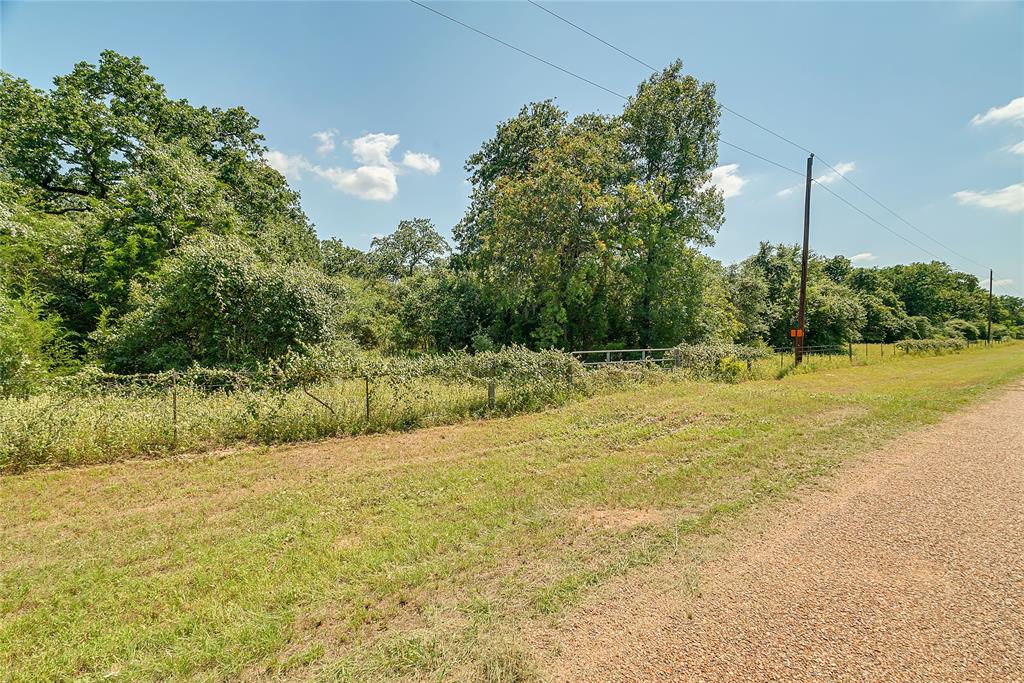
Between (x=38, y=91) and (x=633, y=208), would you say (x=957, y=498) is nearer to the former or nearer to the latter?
(x=633, y=208)

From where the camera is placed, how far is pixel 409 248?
45719 mm

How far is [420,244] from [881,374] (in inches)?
1625

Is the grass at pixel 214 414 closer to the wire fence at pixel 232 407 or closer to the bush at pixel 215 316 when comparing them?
the wire fence at pixel 232 407

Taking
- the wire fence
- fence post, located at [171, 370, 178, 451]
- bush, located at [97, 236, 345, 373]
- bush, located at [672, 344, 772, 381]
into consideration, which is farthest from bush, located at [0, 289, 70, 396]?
bush, located at [672, 344, 772, 381]

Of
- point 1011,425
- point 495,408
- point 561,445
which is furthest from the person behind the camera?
point 495,408

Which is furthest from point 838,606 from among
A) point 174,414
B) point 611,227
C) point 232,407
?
point 611,227

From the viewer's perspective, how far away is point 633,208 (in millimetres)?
17219

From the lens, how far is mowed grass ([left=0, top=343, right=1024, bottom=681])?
2.35 metres

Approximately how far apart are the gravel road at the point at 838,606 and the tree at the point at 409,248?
44.6 m

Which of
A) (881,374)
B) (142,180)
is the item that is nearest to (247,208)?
(142,180)

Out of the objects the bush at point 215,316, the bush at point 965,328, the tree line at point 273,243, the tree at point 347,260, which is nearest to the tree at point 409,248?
the tree at point 347,260

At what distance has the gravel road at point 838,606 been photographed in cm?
217

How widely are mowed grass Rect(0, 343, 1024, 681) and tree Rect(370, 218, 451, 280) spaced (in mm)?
40744

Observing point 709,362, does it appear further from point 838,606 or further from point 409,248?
point 409,248
